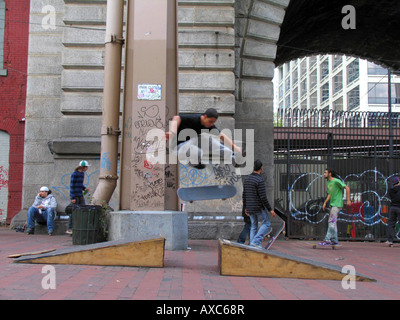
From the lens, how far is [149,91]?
8.63m

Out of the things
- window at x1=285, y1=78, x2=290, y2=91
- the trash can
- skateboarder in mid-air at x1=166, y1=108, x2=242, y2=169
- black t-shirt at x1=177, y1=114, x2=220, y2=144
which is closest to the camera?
skateboarder in mid-air at x1=166, y1=108, x2=242, y2=169

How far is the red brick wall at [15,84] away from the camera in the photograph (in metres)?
15.2

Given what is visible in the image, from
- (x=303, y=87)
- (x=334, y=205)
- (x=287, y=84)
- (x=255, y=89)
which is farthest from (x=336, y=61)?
(x=334, y=205)

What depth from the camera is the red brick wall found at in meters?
15.2

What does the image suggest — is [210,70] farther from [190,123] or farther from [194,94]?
[190,123]

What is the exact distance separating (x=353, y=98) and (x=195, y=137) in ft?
169

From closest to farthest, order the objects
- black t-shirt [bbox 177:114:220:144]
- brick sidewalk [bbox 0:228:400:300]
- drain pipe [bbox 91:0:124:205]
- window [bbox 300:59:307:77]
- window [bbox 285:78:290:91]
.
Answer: brick sidewalk [bbox 0:228:400:300] → black t-shirt [bbox 177:114:220:144] → drain pipe [bbox 91:0:124:205] → window [bbox 300:59:307:77] → window [bbox 285:78:290:91]

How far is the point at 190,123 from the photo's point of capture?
7.09 meters

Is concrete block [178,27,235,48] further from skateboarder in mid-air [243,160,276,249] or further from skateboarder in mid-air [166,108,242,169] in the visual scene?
skateboarder in mid-air [166,108,242,169]

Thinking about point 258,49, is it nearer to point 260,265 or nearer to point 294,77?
point 260,265

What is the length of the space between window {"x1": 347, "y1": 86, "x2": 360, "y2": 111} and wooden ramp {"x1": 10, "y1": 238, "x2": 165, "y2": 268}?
51382 millimetres

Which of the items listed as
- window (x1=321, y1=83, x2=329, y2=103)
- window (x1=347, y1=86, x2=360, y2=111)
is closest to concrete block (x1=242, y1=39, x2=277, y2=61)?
window (x1=347, y1=86, x2=360, y2=111)

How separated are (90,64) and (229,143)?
6.38 meters

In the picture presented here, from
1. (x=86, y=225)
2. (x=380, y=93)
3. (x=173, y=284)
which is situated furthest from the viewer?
(x=380, y=93)
